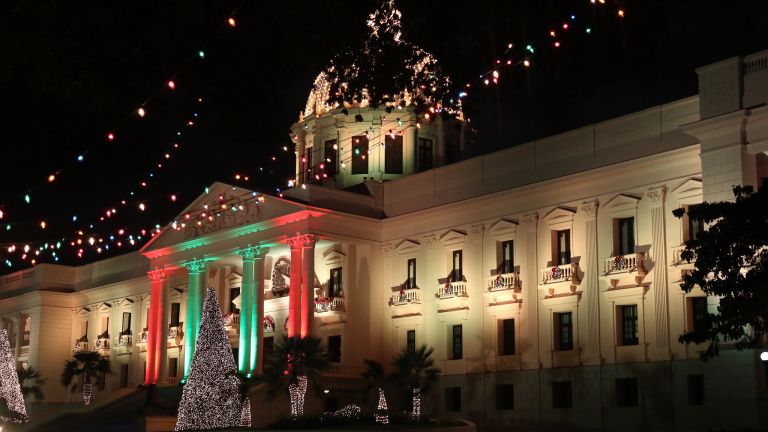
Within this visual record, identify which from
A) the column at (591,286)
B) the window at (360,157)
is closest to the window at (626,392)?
the column at (591,286)

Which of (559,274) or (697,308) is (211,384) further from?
(697,308)

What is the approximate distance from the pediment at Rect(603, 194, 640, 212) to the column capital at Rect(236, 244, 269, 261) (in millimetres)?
16222

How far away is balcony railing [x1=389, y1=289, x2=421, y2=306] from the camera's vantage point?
4522 cm

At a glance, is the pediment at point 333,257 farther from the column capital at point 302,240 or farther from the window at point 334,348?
the window at point 334,348

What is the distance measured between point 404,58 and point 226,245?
113 feet

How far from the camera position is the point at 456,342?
44.1 metres

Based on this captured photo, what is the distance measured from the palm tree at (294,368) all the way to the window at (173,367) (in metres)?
20.6

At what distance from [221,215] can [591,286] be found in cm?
1910

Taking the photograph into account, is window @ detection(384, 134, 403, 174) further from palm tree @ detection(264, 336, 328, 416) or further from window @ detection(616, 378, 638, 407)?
window @ detection(616, 378, 638, 407)

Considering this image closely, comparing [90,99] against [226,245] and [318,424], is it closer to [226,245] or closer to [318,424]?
[318,424]

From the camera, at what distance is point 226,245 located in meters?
49.8

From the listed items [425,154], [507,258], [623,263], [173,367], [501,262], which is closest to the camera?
[623,263]

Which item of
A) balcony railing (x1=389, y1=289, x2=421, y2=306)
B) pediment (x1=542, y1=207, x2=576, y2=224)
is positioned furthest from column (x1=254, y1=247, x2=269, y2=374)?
pediment (x1=542, y1=207, x2=576, y2=224)

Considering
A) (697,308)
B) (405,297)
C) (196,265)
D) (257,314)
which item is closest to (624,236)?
(697,308)
